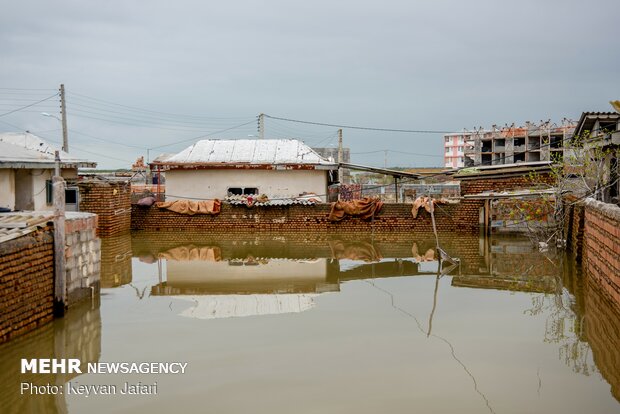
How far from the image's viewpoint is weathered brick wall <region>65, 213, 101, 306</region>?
895 centimetres

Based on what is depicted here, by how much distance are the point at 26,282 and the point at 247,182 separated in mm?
15607

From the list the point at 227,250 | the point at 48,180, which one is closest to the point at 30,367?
the point at 227,250

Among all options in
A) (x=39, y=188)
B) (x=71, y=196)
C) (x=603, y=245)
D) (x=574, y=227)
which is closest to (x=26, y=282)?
(x=603, y=245)

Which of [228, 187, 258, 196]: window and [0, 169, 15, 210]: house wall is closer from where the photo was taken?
[0, 169, 15, 210]: house wall

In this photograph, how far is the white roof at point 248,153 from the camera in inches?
907

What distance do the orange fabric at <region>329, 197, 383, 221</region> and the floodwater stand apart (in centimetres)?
704

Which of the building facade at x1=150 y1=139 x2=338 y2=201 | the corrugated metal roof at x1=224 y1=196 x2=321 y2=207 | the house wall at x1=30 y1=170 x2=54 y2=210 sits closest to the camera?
the house wall at x1=30 y1=170 x2=54 y2=210

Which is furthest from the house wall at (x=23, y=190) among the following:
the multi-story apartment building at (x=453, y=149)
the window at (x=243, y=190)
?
the multi-story apartment building at (x=453, y=149)

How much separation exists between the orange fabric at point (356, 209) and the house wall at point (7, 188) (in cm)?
971

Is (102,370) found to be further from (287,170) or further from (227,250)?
(287,170)

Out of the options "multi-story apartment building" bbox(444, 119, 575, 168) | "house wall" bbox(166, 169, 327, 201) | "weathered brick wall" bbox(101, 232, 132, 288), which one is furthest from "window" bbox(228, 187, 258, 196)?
"multi-story apartment building" bbox(444, 119, 575, 168)

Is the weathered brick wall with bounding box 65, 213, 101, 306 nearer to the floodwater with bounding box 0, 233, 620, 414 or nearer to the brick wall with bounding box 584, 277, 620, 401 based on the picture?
the floodwater with bounding box 0, 233, 620, 414

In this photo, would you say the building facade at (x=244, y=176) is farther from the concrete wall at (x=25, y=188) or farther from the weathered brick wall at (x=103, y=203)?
the concrete wall at (x=25, y=188)

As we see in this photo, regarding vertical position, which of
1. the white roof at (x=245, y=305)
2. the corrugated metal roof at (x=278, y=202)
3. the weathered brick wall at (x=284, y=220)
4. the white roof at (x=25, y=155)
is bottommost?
the white roof at (x=245, y=305)
